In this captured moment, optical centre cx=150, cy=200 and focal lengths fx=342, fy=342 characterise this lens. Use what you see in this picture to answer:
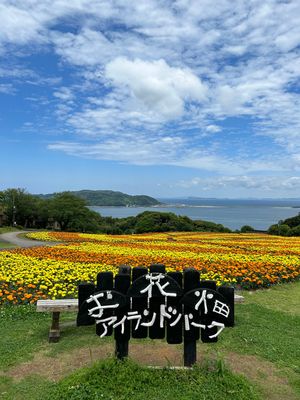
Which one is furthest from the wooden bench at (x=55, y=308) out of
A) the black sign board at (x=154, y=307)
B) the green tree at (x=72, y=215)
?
the green tree at (x=72, y=215)

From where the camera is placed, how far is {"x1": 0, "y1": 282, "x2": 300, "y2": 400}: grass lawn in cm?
368

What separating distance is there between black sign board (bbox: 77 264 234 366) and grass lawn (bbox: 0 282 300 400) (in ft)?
1.24

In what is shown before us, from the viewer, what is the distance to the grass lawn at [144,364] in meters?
3.68

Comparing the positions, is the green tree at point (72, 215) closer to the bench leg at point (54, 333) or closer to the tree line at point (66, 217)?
the tree line at point (66, 217)

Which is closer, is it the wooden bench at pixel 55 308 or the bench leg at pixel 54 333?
the wooden bench at pixel 55 308

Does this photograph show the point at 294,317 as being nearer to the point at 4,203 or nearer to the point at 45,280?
the point at 45,280

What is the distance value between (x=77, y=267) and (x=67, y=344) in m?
4.75

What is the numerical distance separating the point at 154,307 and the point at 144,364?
95 centimetres

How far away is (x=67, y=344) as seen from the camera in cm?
504

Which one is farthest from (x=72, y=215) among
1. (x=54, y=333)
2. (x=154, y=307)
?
(x=154, y=307)

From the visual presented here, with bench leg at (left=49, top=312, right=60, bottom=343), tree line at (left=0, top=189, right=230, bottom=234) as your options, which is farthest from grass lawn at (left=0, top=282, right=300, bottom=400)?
tree line at (left=0, top=189, right=230, bottom=234)

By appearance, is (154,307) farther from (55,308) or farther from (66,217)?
(66,217)

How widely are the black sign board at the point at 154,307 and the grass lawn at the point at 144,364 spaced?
379mm

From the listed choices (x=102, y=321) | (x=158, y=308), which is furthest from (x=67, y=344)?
(x=158, y=308)
